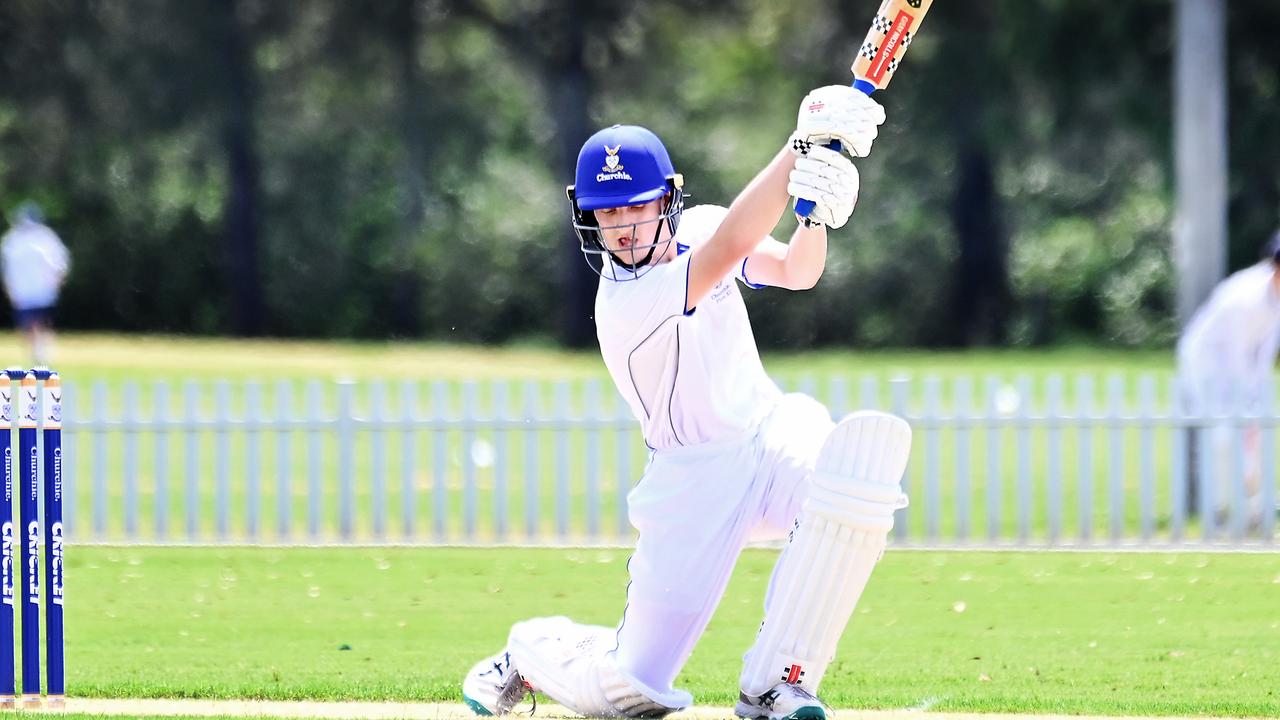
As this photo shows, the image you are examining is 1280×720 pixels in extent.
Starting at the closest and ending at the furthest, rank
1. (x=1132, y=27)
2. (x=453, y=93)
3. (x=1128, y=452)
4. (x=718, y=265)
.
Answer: (x=718, y=265), (x=1128, y=452), (x=1132, y=27), (x=453, y=93)

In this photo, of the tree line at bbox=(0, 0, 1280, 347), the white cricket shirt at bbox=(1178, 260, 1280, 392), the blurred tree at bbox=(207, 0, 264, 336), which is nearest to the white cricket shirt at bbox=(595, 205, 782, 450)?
the white cricket shirt at bbox=(1178, 260, 1280, 392)

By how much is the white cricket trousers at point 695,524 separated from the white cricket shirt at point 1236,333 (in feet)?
21.4

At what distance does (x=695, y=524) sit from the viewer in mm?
5301

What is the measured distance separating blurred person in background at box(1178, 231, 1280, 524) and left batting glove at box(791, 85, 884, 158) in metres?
6.78

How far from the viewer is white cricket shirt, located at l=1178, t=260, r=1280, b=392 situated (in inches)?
445

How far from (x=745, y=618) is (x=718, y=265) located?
133 inches

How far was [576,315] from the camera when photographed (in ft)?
103

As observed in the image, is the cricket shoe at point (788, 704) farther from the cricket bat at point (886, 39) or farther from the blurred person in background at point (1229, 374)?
the blurred person in background at point (1229, 374)

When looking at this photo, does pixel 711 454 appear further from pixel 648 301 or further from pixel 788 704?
pixel 788 704

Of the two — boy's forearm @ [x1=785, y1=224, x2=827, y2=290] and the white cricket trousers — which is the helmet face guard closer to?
boy's forearm @ [x1=785, y1=224, x2=827, y2=290]

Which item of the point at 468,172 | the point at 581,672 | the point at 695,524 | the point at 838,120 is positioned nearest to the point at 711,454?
the point at 695,524

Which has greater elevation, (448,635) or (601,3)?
(601,3)

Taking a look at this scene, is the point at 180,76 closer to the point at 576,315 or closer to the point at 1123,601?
the point at 576,315

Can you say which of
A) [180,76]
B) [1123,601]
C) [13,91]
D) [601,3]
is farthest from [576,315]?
[1123,601]
